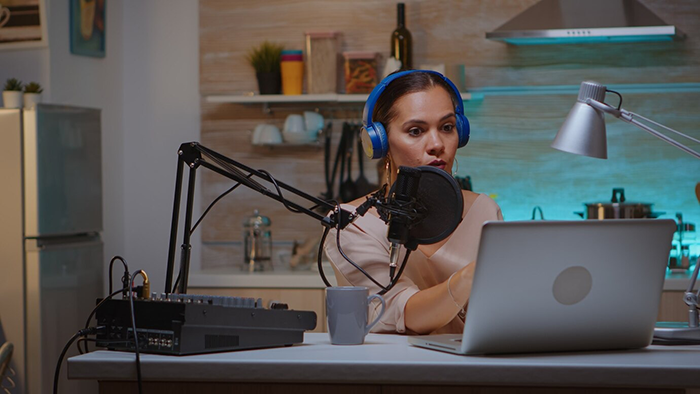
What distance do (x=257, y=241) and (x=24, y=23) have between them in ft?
4.77

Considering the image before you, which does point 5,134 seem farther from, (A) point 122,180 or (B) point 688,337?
(B) point 688,337

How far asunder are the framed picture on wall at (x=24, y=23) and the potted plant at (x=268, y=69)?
3.23 feet

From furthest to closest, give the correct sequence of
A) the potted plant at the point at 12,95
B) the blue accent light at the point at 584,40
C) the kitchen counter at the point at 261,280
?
the blue accent light at the point at 584,40, the kitchen counter at the point at 261,280, the potted plant at the point at 12,95

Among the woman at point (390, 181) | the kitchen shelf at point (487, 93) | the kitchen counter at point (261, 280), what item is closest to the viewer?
the woman at point (390, 181)

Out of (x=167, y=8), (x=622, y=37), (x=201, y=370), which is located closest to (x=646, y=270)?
(x=201, y=370)

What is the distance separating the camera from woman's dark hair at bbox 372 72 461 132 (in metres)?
2.01

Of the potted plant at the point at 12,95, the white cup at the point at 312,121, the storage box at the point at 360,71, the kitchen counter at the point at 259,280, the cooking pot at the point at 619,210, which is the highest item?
the storage box at the point at 360,71

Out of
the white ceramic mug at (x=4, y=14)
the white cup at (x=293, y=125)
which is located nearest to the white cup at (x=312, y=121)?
the white cup at (x=293, y=125)

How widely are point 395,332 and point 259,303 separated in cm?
39

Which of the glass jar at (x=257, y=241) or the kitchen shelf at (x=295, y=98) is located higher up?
the kitchen shelf at (x=295, y=98)

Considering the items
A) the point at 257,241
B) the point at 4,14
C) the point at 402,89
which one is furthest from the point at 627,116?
the point at 4,14

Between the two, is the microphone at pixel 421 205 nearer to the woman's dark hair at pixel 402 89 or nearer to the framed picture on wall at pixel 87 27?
the woman's dark hair at pixel 402 89

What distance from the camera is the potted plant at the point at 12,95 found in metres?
3.52

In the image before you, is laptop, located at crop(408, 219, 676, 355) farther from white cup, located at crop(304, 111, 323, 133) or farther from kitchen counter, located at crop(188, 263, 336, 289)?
white cup, located at crop(304, 111, 323, 133)
